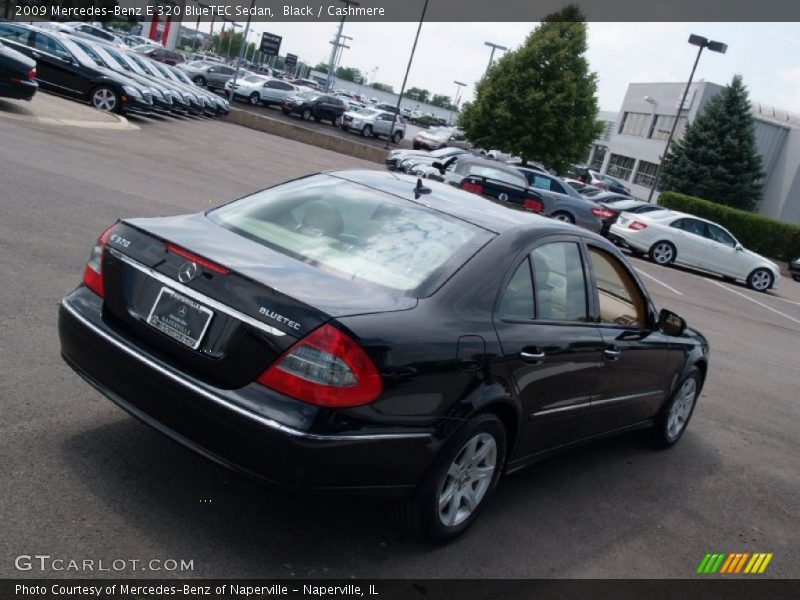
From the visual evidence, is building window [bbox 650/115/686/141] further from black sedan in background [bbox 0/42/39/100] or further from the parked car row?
black sedan in background [bbox 0/42/39/100]

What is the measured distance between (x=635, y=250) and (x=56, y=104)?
15869 mm

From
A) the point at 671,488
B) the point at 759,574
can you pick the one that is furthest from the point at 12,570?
the point at 671,488

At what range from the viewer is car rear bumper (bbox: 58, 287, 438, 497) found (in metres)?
3.29

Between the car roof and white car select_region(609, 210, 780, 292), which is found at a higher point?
the car roof

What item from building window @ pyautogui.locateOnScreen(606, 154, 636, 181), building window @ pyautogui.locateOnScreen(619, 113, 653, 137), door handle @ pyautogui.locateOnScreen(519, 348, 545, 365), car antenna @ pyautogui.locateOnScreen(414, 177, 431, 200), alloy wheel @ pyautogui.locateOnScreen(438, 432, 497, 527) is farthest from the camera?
building window @ pyautogui.locateOnScreen(606, 154, 636, 181)

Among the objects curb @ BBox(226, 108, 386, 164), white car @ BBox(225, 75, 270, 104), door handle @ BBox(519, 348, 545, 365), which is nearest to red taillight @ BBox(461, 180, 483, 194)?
door handle @ BBox(519, 348, 545, 365)

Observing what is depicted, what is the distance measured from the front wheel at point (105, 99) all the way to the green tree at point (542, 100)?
2197 centimetres

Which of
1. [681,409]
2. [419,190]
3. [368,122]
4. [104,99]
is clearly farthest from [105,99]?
[368,122]

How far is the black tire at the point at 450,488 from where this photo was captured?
3.73 m

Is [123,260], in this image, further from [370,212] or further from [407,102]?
[407,102]

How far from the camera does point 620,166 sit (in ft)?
233

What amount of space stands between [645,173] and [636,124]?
5.39 m

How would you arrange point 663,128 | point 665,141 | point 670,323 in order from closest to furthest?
point 670,323, point 665,141, point 663,128

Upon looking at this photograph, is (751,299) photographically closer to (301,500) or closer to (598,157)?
(301,500)
